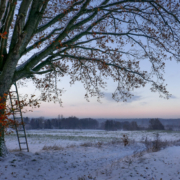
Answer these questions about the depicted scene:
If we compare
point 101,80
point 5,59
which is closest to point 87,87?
point 101,80

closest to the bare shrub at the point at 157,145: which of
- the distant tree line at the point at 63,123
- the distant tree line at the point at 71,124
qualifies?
the distant tree line at the point at 71,124

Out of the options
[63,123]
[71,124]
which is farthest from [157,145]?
[63,123]

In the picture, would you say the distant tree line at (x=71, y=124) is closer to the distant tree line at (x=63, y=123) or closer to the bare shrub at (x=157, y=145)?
the distant tree line at (x=63, y=123)

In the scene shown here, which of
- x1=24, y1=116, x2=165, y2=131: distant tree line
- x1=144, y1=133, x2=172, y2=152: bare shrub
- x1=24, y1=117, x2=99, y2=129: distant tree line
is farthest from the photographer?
x1=24, y1=117, x2=99, y2=129: distant tree line

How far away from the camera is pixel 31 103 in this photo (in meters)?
5.43

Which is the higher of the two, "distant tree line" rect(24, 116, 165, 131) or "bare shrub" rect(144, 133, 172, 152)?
"bare shrub" rect(144, 133, 172, 152)

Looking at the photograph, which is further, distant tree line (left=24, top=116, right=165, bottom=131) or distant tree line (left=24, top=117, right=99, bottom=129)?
distant tree line (left=24, top=117, right=99, bottom=129)

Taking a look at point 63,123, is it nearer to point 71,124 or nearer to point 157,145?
point 71,124

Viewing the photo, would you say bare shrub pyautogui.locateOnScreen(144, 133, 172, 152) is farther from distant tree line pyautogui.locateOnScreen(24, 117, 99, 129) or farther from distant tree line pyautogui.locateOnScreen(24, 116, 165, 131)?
distant tree line pyautogui.locateOnScreen(24, 117, 99, 129)

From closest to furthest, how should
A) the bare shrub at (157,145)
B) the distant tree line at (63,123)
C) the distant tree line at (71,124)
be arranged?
the bare shrub at (157,145) < the distant tree line at (71,124) < the distant tree line at (63,123)

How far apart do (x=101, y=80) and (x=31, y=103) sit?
5.52m

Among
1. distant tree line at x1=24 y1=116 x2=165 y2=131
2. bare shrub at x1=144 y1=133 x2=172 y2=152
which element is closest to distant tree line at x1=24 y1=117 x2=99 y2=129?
distant tree line at x1=24 y1=116 x2=165 y2=131

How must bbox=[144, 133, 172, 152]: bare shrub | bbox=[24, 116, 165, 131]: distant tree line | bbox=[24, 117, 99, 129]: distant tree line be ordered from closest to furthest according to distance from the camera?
1. bbox=[144, 133, 172, 152]: bare shrub
2. bbox=[24, 116, 165, 131]: distant tree line
3. bbox=[24, 117, 99, 129]: distant tree line

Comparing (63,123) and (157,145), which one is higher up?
(157,145)
